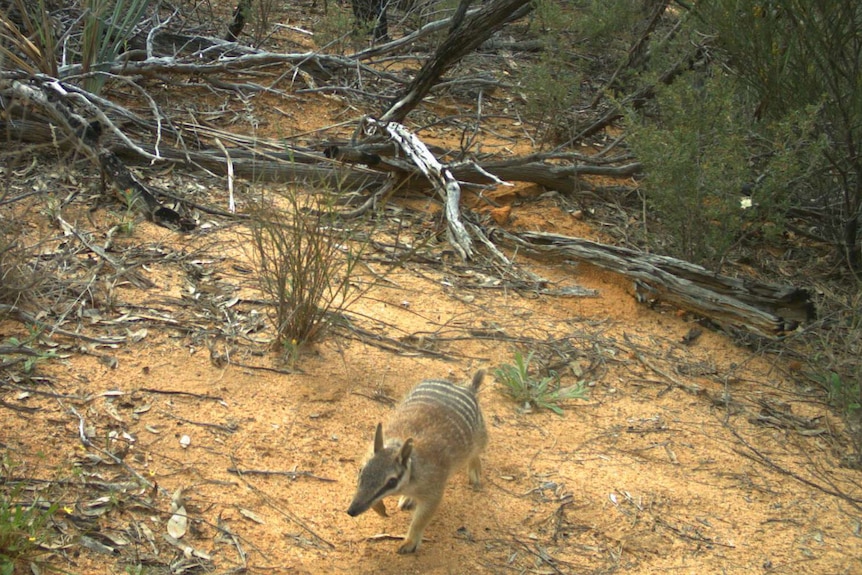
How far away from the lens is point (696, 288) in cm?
586

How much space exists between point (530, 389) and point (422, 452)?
4.22 ft

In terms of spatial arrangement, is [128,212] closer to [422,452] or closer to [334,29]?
[422,452]

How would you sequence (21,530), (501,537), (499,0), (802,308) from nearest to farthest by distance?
(21,530), (501,537), (802,308), (499,0)

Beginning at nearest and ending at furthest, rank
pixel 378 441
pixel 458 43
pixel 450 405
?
1. pixel 378 441
2. pixel 450 405
3. pixel 458 43

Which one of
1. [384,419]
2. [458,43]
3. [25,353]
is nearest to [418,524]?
[384,419]

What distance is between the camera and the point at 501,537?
3.88 meters

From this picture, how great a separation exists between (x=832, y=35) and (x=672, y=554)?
4.18 m

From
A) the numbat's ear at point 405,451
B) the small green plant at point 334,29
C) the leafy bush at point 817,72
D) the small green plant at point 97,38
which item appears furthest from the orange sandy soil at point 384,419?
the small green plant at point 334,29

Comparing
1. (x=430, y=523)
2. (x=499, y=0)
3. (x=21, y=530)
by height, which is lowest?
(x=430, y=523)

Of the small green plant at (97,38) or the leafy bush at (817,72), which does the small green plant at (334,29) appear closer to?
the small green plant at (97,38)

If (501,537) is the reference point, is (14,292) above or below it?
above

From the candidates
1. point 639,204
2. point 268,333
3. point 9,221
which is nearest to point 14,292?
point 9,221

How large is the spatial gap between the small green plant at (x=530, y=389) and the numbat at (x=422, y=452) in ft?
1.95

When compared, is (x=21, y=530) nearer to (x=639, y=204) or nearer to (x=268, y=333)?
(x=268, y=333)
